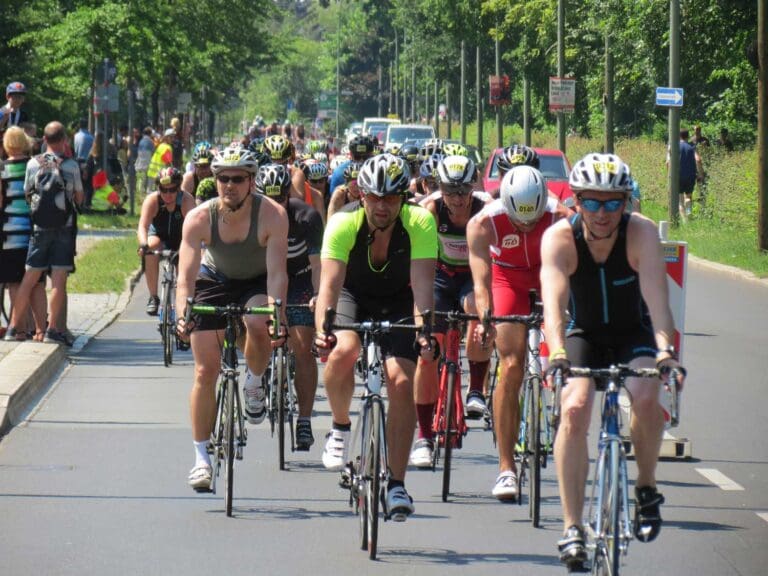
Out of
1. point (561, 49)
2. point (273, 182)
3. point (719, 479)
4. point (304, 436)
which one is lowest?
point (719, 479)

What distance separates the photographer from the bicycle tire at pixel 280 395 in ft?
33.0

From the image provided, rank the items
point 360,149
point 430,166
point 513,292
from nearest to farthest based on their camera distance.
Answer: point 513,292
point 430,166
point 360,149

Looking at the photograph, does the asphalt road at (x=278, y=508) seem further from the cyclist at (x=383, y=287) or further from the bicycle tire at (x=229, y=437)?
the cyclist at (x=383, y=287)

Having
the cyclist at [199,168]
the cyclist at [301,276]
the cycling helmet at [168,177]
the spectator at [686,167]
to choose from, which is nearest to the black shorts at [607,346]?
the cyclist at [301,276]

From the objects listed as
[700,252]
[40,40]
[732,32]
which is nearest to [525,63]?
[732,32]

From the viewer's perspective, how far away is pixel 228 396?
8648mm

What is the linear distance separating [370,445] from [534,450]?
3.40ft

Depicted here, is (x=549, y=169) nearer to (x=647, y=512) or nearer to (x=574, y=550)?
(x=647, y=512)

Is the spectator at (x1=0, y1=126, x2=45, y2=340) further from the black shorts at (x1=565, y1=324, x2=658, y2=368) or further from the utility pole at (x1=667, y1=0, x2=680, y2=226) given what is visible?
the utility pole at (x1=667, y1=0, x2=680, y2=226)

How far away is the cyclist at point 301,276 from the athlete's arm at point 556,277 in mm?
3726

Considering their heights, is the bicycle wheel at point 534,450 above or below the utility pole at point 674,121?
below

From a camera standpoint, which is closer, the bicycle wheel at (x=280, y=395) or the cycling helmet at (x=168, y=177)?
the bicycle wheel at (x=280, y=395)

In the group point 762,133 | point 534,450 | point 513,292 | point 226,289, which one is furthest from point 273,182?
point 762,133

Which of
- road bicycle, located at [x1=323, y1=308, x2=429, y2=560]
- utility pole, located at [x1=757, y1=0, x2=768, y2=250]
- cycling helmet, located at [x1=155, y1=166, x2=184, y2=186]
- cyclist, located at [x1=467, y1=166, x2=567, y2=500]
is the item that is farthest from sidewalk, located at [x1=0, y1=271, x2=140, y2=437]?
utility pole, located at [x1=757, y1=0, x2=768, y2=250]
